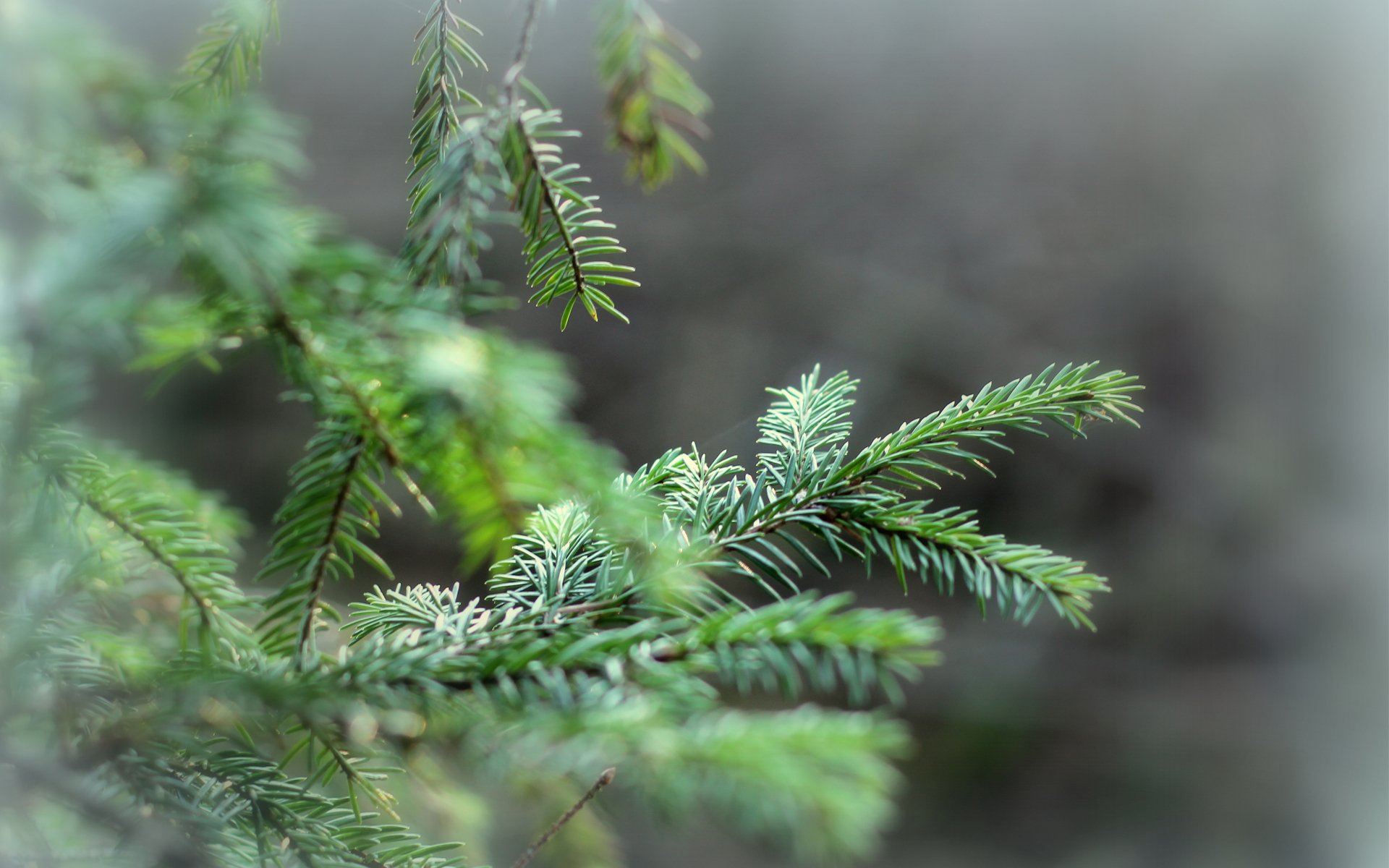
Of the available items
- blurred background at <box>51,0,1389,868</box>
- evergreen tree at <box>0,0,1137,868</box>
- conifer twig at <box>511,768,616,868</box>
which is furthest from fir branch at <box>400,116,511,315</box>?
blurred background at <box>51,0,1389,868</box>

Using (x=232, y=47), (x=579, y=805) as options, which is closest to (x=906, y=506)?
(x=579, y=805)

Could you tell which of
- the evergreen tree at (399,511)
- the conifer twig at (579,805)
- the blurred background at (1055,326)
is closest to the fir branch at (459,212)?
the evergreen tree at (399,511)

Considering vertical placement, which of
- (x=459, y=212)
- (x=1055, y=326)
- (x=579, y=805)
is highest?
(x=1055, y=326)

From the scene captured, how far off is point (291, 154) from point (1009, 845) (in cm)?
135

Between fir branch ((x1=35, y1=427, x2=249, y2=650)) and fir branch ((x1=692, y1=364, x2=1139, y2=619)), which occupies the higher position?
fir branch ((x1=692, y1=364, x2=1139, y2=619))

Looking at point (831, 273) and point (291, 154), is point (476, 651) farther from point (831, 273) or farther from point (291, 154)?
point (831, 273)

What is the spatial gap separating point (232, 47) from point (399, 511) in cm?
16

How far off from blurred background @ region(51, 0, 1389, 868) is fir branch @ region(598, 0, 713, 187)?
99 cm

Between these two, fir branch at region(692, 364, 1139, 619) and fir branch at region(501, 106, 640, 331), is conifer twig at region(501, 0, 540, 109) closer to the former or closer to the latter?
fir branch at region(501, 106, 640, 331)

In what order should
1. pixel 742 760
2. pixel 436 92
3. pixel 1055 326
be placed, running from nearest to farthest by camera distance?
pixel 742 760 → pixel 436 92 → pixel 1055 326

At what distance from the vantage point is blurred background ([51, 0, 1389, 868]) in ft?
3.97

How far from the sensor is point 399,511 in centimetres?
20

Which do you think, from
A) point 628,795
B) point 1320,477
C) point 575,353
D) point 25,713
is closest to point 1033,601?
point 628,795

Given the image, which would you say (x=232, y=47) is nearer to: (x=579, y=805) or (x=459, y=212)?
(x=459, y=212)
